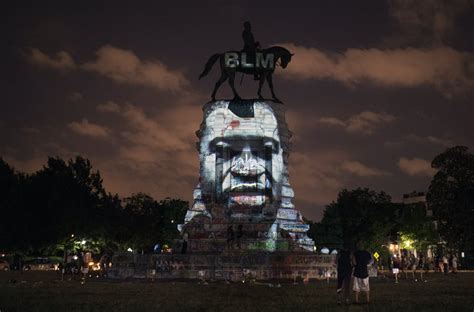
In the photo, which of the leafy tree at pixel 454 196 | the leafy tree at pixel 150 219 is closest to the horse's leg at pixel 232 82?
the leafy tree at pixel 454 196

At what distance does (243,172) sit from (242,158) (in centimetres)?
125

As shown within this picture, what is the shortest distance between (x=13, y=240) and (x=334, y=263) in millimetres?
39537

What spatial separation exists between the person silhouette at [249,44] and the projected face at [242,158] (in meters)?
4.35

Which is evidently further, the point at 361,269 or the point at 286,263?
the point at 286,263

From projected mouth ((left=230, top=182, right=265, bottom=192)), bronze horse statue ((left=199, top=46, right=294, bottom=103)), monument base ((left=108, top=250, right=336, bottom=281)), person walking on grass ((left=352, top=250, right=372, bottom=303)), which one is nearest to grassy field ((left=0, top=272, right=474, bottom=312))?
person walking on grass ((left=352, top=250, right=372, bottom=303))

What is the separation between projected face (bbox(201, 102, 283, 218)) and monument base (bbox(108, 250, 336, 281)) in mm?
11368

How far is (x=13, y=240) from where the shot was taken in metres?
69.1

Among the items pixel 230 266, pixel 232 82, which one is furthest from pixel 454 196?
pixel 230 266

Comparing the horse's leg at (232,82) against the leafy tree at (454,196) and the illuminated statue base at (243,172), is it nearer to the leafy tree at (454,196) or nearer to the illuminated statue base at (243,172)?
the illuminated statue base at (243,172)

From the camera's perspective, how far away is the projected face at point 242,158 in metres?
56.4

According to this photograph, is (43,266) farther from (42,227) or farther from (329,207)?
(329,207)

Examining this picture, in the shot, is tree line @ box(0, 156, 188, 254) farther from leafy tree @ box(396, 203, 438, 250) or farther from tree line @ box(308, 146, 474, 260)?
leafy tree @ box(396, 203, 438, 250)

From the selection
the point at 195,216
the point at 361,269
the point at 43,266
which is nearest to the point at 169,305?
the point at 361,269

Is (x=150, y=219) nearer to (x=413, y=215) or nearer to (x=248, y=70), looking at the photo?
(x=413, y=215)
